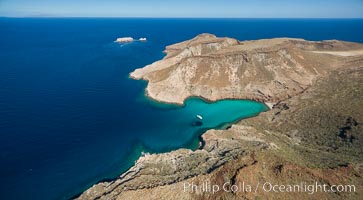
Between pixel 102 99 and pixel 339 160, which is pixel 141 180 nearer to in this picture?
pixel 339 160

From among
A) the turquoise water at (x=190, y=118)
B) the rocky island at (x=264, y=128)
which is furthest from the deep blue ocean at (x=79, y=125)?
the rocky island at (x=264, y=128)

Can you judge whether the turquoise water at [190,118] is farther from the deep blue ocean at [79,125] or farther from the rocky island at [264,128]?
the rocky island at [264,128]

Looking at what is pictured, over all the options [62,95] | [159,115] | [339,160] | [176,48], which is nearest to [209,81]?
[159,115]

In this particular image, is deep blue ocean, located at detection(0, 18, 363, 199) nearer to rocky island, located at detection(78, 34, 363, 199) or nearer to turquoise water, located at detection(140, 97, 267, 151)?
turquoise water, located at detection(140, 97, 267, 151)

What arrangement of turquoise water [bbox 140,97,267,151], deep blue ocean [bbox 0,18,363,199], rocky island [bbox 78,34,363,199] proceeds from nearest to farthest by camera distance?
rocky island [bbox 78,34,363,199] → deep blue ocean [bbox 0,18,363,199] → turquoise water [bbox 140,97,267,151]

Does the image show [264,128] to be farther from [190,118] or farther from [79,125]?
[79,125]

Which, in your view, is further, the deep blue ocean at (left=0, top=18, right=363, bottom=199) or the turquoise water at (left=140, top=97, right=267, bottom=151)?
the turquoise water at (left=140, top=97, right=267, bottom=151)

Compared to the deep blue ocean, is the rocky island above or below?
above

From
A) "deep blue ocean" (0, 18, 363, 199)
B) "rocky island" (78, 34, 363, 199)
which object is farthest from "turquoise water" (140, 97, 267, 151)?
"rocky island" (78, 34, 363, 199)

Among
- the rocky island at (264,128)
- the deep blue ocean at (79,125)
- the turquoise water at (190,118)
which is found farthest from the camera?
the turquoise water at (190,118)

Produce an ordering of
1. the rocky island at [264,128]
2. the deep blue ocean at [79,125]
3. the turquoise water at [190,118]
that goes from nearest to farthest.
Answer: the rocky island at [264,128]
the deep blue ocean at [79,125]
the turquoise water at [190,118]
